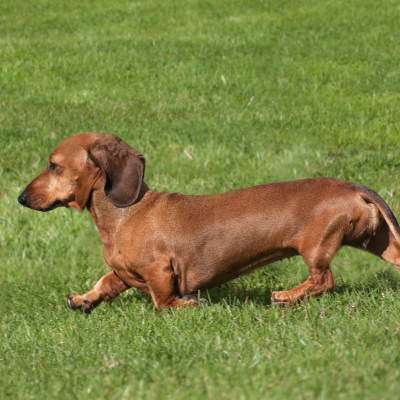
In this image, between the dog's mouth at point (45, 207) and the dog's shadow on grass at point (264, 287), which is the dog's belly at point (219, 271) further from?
the dog's mouth at point (45, 207)

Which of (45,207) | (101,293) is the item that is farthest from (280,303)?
(45,207)

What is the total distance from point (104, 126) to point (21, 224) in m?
2.15

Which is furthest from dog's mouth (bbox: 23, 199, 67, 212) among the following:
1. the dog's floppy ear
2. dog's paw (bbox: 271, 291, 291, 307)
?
dog's paw (bbox: 271, 291, 291, 307)

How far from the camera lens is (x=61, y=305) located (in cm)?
A: 489

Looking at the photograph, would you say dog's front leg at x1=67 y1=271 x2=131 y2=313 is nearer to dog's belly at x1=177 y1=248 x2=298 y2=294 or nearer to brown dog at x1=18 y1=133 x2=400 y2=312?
brown dog at x1=18 y1=133 x2=400 y2=312

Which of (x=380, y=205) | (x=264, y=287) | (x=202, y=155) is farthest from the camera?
(x=202, y=155)

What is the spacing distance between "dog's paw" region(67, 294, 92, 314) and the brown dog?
0.44 meters

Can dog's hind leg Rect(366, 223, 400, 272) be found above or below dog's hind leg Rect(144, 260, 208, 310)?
above

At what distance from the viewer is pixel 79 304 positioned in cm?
457

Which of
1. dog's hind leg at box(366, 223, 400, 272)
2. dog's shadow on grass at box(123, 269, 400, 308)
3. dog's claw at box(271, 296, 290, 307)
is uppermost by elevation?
dog's hind leg at box(366, 223, 400, 272)

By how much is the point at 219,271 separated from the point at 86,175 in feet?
3.98

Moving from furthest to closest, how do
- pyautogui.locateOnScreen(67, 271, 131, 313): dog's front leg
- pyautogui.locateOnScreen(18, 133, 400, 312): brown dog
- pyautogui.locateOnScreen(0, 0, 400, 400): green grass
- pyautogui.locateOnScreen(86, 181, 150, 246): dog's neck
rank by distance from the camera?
1. pyautogui.locateOnScreen(67, 271, 131, 313): dog's front leg
2. pyautogui.locateOnScreen(86, 181, 150, 246): dog's neck
3. pyautogui.locateOnScreen(18, 133, 400, 312): brown dog
4. pyautogui.locateOnScreen(0, 0, 400, 400): green grass

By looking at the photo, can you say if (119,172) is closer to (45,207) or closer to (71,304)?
(45,207)

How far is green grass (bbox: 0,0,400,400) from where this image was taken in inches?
113
